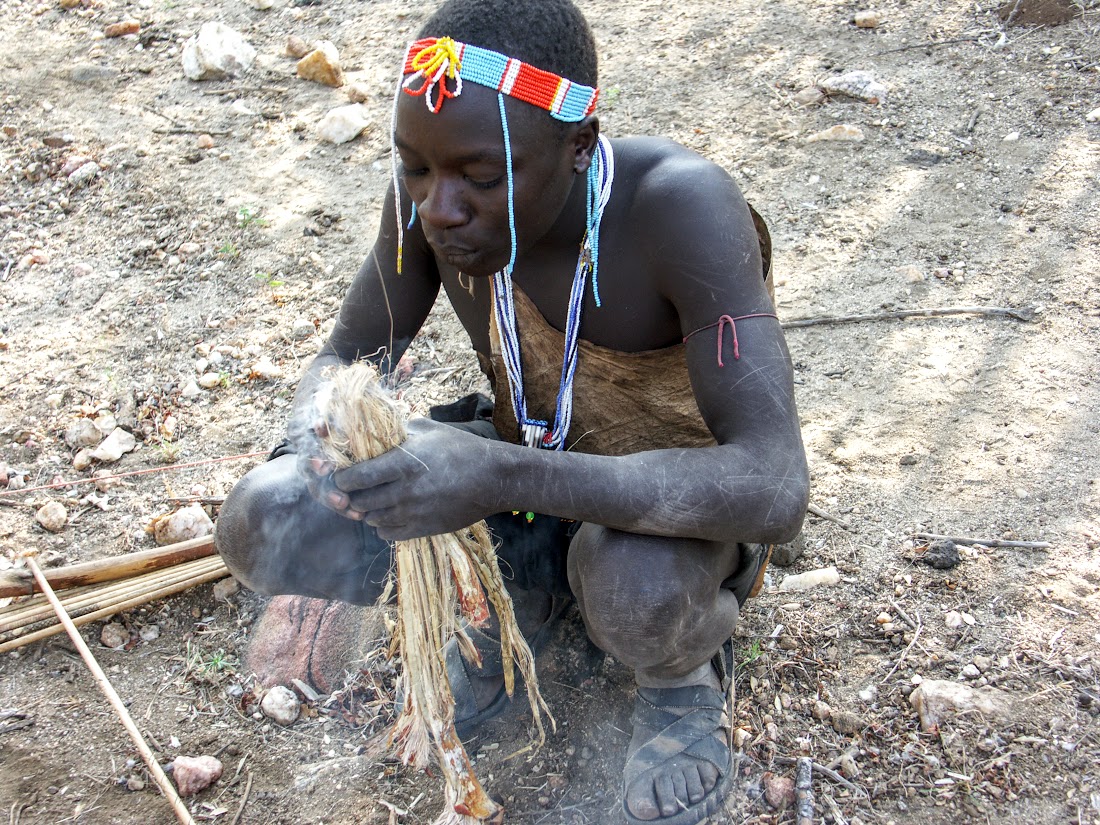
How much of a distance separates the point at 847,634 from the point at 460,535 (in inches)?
42.2

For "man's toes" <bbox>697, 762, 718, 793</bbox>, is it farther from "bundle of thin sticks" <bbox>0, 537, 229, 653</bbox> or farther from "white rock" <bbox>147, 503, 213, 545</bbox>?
"white rock" <bbox>147, 503, 213, 545</bbox>

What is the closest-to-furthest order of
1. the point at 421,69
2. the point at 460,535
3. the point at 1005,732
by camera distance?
the point at 421,69 < the point at 460,535 < the point at 1005,732

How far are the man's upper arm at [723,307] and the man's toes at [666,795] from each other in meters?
0.76

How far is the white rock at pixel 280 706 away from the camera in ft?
7.55

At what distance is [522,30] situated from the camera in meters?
1.69

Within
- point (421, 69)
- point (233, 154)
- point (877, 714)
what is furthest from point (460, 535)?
point (233, 154)

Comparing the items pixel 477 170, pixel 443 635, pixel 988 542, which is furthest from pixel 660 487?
pixel 988 542

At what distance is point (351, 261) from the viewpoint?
382cm

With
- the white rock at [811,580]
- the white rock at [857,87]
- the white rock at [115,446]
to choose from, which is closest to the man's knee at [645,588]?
the white rock at [811,580]

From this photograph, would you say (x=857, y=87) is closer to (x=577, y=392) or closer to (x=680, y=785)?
(x=577, y=392)

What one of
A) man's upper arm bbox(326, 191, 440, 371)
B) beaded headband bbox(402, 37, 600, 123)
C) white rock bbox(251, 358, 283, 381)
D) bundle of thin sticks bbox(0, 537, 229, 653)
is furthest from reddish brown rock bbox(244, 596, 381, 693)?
beaded headband bbox(402, 37, 600, 123)

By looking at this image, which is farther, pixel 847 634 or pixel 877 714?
pixel 847 634

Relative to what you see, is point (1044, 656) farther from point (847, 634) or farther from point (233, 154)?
point (233, 154)

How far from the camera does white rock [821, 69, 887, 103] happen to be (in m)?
4.22
